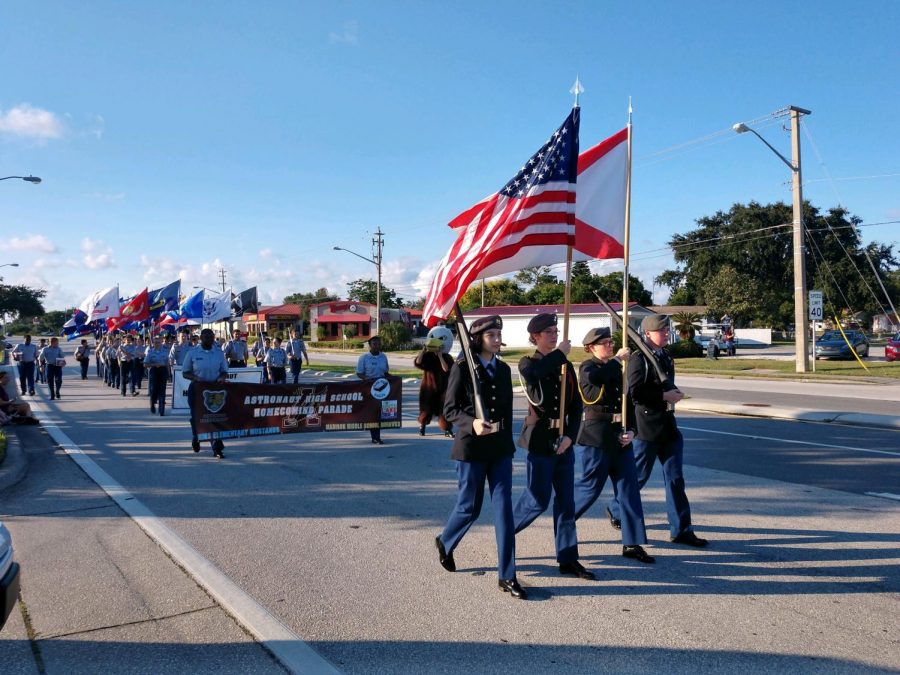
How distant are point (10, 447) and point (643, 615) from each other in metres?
9.12

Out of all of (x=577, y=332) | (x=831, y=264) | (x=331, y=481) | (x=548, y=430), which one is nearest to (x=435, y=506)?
(x=331, y=481)

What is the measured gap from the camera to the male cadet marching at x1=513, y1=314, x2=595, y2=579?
4.92 meters

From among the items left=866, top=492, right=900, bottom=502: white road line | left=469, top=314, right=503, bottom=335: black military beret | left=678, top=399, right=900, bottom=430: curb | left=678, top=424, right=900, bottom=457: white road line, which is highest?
left=469, top=314, right=503, bottom=335: black military beret

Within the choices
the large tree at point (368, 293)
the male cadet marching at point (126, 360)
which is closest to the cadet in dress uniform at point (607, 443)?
the male cadet marching at point (126, 360)

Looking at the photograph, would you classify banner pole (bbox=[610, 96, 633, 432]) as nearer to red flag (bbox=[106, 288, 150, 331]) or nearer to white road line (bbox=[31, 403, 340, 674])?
white road line (bbox=[31, 403, 340, 674])

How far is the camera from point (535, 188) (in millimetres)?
5980

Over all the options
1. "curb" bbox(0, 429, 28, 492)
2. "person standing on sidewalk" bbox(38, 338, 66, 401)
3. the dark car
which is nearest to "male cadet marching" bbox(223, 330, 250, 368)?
"person standing on sidewalk" bbox(38, 338, 66, 401)

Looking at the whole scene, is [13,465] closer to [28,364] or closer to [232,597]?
[232,597]

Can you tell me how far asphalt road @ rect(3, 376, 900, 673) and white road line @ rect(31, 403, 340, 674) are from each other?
9cm

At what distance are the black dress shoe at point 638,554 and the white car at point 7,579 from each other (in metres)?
4.00

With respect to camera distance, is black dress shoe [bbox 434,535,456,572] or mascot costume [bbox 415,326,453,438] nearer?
black dress shoe [bbox 434,535,456,572]

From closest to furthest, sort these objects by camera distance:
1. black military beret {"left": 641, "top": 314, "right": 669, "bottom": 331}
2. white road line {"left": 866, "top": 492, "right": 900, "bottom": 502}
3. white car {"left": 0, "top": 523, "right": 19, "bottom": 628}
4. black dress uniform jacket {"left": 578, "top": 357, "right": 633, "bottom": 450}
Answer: white car {"left": 0, "top": 523, "right": 19, "bottom": 628} < black dress uniform jacket {"left": 578, "top": 357, "right": 633, "bottom": 450} < black military beret {"left": 641, "top": 314, "right": 669, "bottom": 331} < white road line {"left": 866, "top": 492, "right": 900, "bottom": 502}

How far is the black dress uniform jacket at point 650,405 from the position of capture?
18.7 feet

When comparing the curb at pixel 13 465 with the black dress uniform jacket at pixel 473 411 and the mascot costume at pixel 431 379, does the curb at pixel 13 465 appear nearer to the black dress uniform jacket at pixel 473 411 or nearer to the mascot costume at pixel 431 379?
the mascot costume at pixel 431 379
